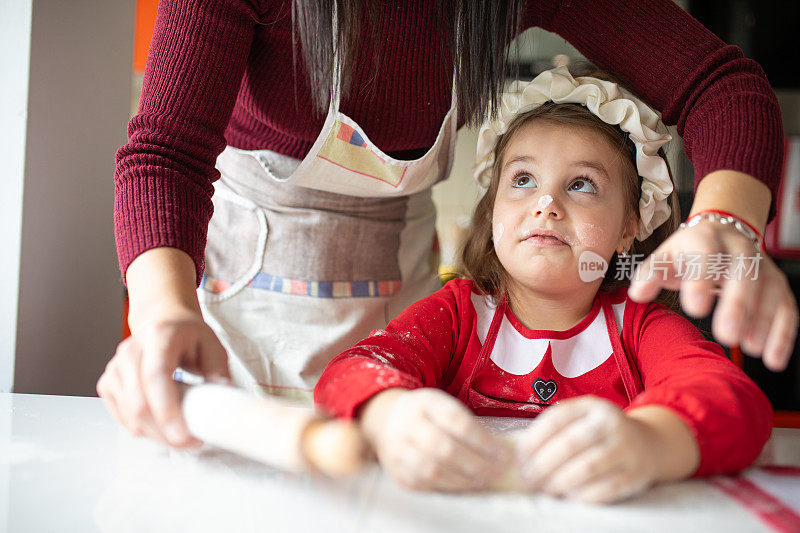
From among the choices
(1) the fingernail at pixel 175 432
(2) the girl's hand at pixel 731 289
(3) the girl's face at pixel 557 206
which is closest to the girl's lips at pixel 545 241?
(3) the girl's face at pixel 557 206

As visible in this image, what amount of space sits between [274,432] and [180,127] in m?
0.37

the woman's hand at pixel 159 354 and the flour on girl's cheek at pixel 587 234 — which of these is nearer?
the woman's hand at pixel 159 354

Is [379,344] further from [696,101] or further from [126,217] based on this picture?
[696,101]

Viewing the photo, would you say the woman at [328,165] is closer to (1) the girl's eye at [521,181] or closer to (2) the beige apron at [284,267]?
(2) the beige apron at [284,267]

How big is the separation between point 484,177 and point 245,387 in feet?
1.76

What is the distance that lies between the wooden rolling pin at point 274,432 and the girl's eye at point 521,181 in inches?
22.1

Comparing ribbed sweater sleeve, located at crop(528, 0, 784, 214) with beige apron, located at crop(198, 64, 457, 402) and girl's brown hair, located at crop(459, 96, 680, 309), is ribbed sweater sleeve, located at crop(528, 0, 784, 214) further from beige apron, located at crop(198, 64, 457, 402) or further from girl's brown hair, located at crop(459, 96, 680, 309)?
beige apron, located at crop(198, 64, 457, 402)

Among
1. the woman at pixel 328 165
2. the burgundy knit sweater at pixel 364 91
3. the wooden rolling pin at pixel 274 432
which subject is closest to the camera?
the wooden rolling pin at pixel 274 432

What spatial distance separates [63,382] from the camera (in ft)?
3.59

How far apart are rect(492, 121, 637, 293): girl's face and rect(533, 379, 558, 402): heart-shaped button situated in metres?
0.13

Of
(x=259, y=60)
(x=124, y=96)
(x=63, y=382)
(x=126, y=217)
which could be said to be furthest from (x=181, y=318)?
(x=124, y=96)

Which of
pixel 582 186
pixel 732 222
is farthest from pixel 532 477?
pixel 582 186

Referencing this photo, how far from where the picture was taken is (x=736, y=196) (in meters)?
0.60

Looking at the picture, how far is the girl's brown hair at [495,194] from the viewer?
95cm
